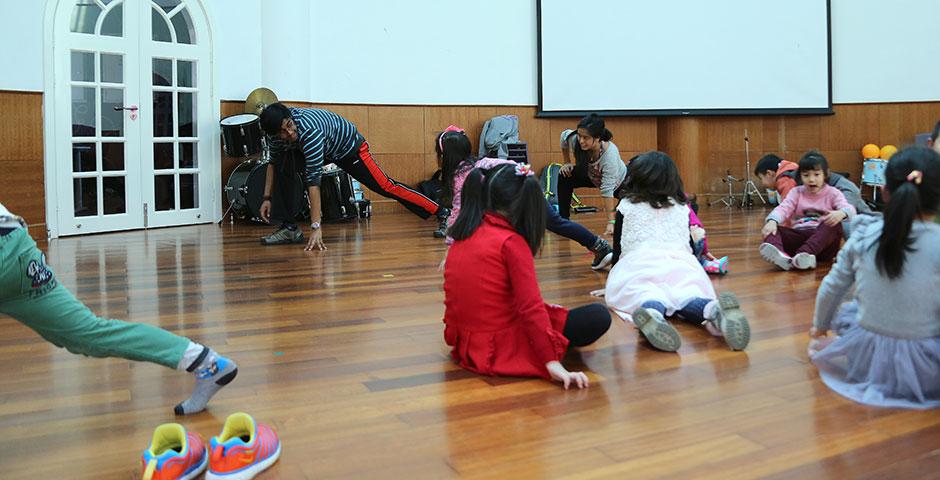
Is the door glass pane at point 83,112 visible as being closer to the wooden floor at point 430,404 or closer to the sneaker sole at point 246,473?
the wooden floor at point 430,404

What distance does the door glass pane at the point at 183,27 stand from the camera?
7625mm

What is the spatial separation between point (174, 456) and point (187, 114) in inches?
253

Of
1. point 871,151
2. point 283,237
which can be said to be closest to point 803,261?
point 283,237

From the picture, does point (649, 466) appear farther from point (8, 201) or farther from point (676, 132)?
point (676, 132)

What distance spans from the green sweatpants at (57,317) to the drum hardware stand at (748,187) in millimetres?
8344

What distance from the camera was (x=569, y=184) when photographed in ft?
21.9

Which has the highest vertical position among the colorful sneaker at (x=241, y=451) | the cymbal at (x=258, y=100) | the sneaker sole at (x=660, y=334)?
the cymbal at (x=258, y=100)

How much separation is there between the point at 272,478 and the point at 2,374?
133 centimetres

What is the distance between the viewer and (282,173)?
6.28 m

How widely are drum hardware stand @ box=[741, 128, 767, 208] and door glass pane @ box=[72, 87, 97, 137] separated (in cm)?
643

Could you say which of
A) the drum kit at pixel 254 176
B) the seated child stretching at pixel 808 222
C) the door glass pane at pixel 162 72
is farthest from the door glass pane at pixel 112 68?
the seated child stretching at pixel 808 222

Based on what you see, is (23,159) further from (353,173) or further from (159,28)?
(353,173)

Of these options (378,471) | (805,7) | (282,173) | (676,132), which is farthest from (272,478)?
(805,7)

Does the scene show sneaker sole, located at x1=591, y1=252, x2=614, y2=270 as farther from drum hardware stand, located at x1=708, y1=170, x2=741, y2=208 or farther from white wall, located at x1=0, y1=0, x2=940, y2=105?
drum hardware stand, located at x1=708, y1=170, x2=741, y2=208
